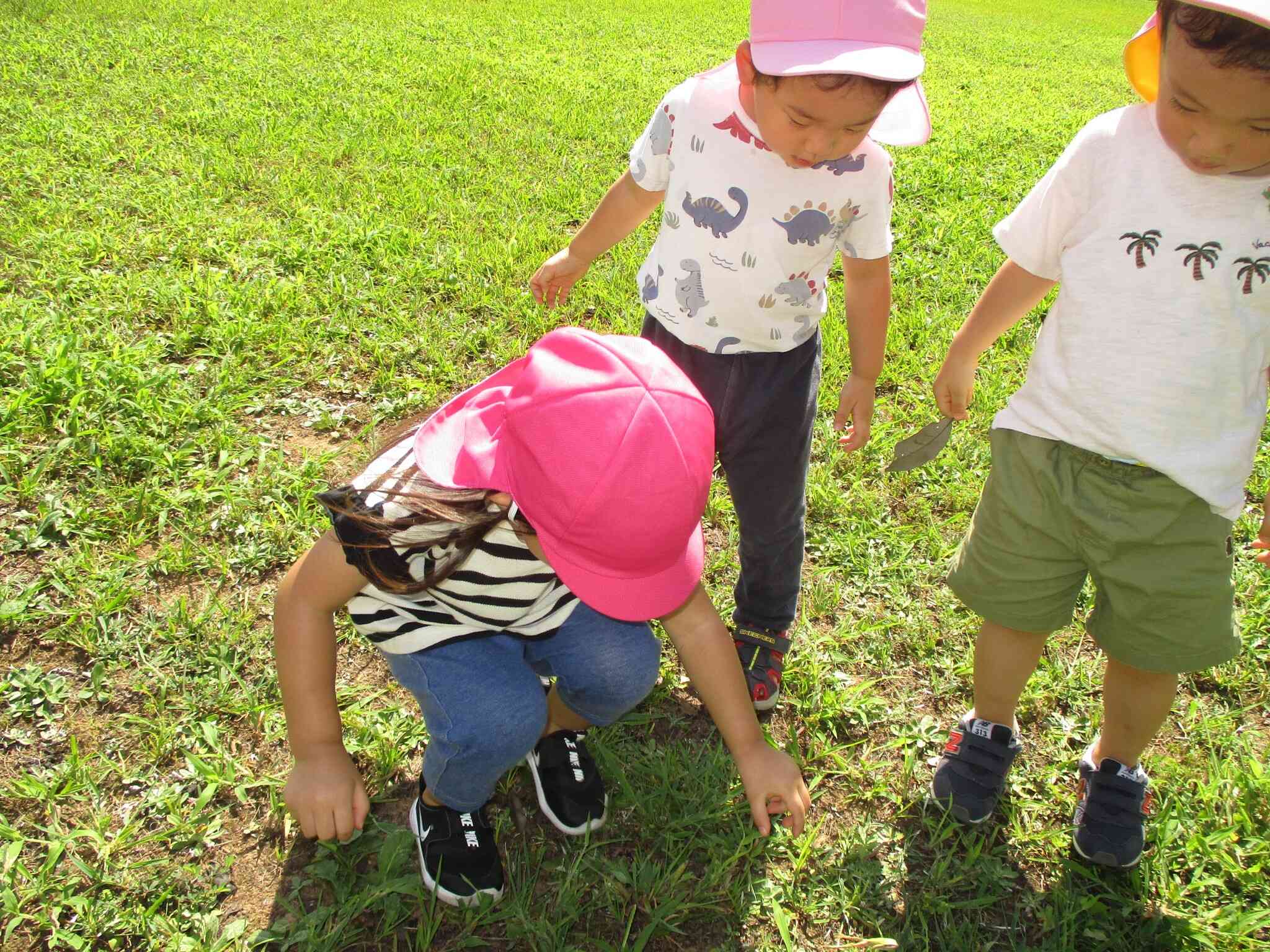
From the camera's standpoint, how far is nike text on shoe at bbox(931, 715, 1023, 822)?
2.02 metres

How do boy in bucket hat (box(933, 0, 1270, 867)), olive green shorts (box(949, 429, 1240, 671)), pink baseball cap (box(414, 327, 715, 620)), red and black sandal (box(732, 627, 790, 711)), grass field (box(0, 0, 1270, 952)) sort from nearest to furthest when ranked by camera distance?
pink baseball cap (box(414, 327, 715, 620)), boy in bucket hat (box(933, 0, 1270, 867)), olive green shorts (box(949, 429, 1240, 671)), grass field (box(0, 0, 1270, 952)), red and black sandal (box(732, 627, 790, 711))

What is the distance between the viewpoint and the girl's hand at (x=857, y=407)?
2.15 meters

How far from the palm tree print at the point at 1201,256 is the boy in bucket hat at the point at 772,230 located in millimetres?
538

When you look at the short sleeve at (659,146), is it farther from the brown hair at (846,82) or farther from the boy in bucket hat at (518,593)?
the boy in bucket hat at (518,593)

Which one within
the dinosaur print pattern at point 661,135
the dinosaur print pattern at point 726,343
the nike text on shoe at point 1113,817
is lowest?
the nike text on shoe at point 1113,817

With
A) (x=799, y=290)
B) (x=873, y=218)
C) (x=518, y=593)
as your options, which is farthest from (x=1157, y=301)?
(x=518, y=593)

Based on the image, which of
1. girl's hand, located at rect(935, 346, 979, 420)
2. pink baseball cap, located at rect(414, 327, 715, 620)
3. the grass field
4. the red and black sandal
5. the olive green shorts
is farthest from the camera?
the red and black sandal

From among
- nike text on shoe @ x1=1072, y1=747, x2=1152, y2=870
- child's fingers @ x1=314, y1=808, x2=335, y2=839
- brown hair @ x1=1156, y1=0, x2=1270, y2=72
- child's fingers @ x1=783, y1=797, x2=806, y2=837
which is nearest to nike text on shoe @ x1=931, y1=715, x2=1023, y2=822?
nike text on shoe @ x1=1072, y1=747, x2=1152, y2=870

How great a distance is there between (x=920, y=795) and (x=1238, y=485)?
3.06 ft

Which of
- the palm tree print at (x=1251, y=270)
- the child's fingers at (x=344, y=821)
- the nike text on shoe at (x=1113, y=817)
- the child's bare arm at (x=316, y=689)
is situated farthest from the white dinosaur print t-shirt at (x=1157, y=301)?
the child's fingers at (x=344, y=821)

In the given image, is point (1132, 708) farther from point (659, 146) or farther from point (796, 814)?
point (659, 146)

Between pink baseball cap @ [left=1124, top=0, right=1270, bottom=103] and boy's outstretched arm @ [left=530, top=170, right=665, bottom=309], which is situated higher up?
pink baseball cap @ [left=1124, top=0, right=1270, bottom=103]

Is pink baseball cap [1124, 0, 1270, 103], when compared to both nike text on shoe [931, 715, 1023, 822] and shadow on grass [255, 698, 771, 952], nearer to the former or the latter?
nike text on shoe [931, 715, 1023, 822]

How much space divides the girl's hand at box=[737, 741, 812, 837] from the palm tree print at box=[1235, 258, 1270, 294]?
1129 mm
